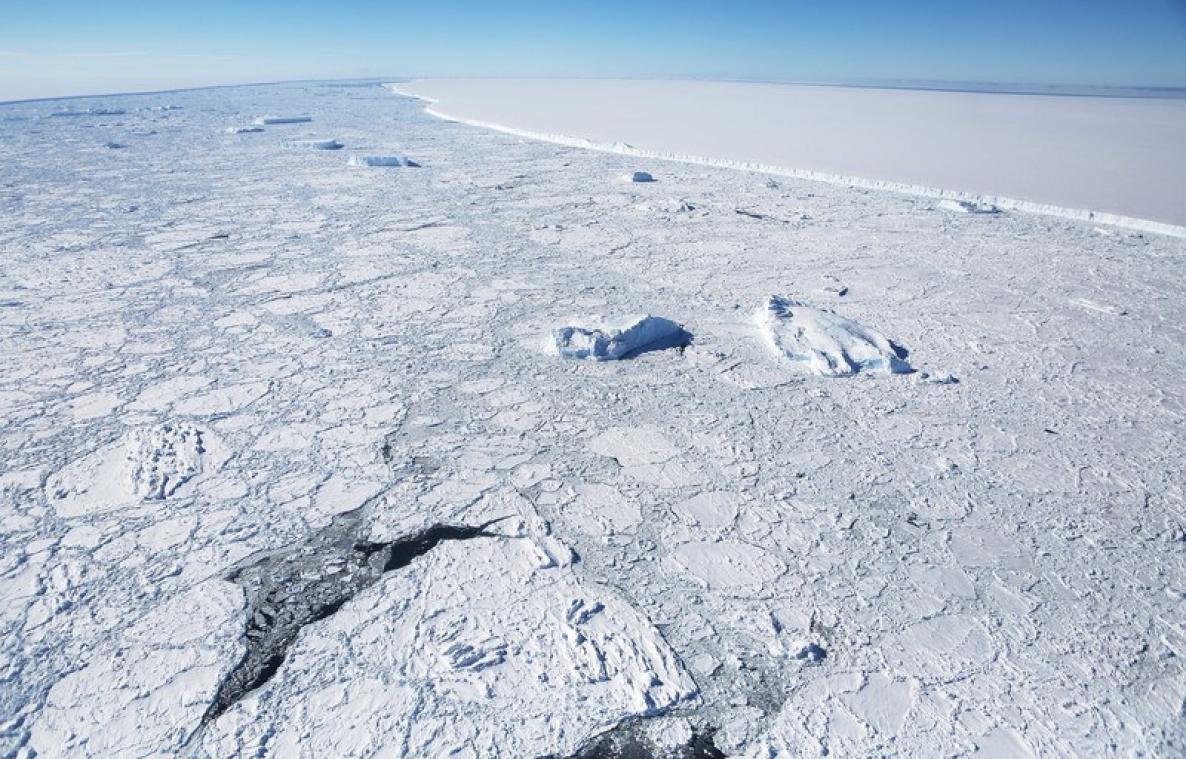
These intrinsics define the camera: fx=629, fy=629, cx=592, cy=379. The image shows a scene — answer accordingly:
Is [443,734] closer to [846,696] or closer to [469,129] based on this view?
[846,696]

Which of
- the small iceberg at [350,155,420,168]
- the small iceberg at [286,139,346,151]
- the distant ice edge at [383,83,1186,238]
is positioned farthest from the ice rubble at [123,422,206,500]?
the small iceberg at [286,139,346,151]

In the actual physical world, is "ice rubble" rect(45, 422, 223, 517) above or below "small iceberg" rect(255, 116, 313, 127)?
below

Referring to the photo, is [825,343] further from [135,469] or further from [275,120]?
[275,120]

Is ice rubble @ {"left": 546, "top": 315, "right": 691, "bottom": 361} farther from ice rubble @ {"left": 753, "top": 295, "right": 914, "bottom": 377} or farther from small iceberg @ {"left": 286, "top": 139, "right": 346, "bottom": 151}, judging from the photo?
small iceberg @ {"left": 286, "top": 139, "right": 346, "bottom": 151}

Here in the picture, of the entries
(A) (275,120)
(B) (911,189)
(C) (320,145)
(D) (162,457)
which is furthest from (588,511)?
(A) (275,120)

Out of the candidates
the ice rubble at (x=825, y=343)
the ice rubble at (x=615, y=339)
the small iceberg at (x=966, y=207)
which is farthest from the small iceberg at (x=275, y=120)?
the ice rubble at (x=825, y=343)

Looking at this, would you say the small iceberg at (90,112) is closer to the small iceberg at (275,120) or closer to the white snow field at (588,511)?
the small iceberg at (275,120)
